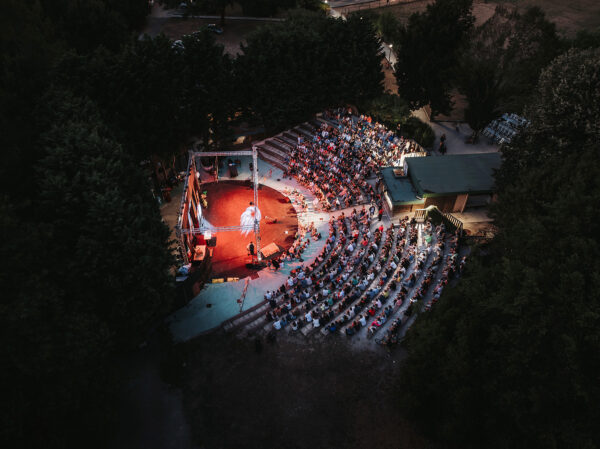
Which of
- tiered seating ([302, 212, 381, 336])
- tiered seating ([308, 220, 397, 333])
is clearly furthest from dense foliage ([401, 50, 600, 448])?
tiered seating ([302, 212, 381, 336])

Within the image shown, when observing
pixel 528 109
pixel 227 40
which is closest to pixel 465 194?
pixel 528 109

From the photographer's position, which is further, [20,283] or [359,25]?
[359,25]

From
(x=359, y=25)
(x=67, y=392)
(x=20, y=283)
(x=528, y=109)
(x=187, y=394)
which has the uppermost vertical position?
(x=359, y=25)

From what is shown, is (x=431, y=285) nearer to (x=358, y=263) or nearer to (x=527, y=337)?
(x=358, y=263)

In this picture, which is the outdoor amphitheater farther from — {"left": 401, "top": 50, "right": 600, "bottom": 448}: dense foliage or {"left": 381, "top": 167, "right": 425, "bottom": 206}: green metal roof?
{"left": 401, "top": 50, "right": 600, "bottom": 448}: dense foliage

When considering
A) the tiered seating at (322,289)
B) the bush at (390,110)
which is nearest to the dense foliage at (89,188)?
the bush at (390,110)

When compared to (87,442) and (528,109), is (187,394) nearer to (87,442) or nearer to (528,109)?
(87,442)

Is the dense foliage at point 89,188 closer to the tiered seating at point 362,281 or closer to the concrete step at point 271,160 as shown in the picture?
the concrete step at point 271,160
